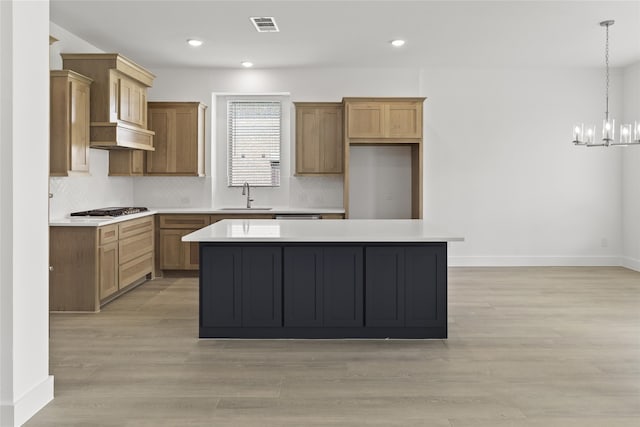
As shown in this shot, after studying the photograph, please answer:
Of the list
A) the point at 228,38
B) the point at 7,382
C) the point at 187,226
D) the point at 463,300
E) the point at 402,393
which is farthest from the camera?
the point at 187,226

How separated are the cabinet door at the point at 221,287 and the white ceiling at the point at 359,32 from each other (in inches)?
89.7

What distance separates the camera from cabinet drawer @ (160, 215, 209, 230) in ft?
22.9

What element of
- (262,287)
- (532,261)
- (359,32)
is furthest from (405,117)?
(262,287)

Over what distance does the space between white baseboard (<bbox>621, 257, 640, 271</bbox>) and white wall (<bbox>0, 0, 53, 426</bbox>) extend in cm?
719

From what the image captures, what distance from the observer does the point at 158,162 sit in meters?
7.29

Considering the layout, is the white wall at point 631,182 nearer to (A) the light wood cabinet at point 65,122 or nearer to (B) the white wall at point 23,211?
(A) the light wood cabinet at point 65,122

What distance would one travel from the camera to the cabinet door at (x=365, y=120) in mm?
7086

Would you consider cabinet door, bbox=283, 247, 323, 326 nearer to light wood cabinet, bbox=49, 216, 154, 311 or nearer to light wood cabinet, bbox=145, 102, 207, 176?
light wood cabinet, bbox=49, 216, 154, 311

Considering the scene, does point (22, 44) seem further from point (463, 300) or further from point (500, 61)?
point (500, 61)

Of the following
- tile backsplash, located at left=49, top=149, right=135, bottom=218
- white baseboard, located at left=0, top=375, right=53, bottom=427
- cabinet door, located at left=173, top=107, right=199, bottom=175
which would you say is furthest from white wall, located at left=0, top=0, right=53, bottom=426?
cabinet door, located at left=173, top=107, right=199, bottom=175

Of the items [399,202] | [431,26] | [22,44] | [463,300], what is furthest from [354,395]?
[399,202]

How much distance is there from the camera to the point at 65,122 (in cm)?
509

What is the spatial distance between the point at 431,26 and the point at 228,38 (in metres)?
2.16

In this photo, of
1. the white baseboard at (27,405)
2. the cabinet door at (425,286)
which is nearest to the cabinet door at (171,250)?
the cabinet door at (425,286)
